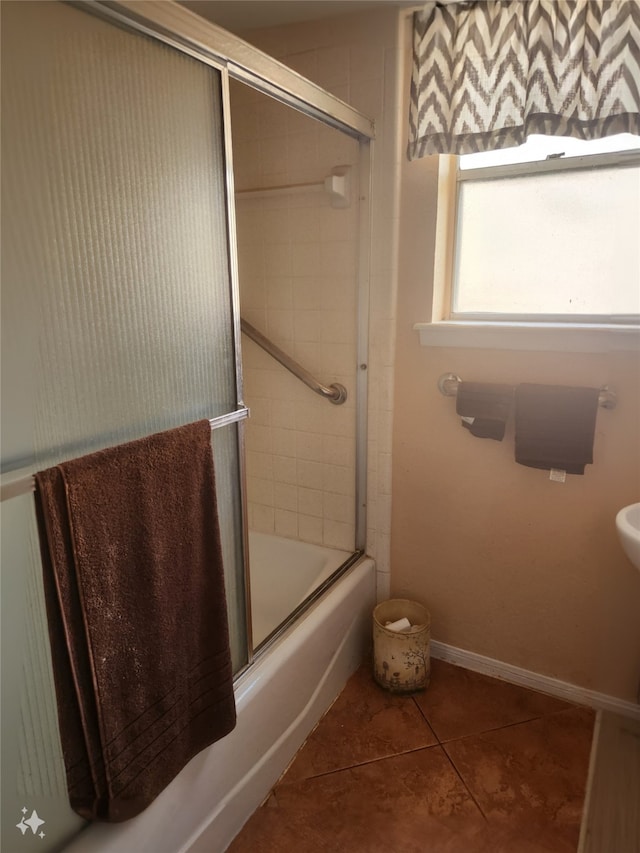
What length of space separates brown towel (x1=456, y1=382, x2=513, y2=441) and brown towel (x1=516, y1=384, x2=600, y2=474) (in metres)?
0.04

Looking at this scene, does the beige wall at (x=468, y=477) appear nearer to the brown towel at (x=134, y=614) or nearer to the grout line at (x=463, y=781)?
the grout line at (x=463, y=781)

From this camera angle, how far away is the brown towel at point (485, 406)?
1755 mm

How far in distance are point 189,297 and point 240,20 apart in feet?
3.83

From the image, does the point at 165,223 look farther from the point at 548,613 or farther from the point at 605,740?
the point at 605,740

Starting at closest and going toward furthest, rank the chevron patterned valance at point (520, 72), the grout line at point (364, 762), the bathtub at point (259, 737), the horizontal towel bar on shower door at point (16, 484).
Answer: the horizontal towel bar on shower door at point (16, 484) → the bathtub at point (259, 737) → the chevron patterned valance at point (520, 72) → the grout line at point (364, 762)

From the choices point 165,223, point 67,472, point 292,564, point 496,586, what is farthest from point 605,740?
point 165,223

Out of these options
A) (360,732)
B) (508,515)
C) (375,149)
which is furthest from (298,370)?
(360,732)

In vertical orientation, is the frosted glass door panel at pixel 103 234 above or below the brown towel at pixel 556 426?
above

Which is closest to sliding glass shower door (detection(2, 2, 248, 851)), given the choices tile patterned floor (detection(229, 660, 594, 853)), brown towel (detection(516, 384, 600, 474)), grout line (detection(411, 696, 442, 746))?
tile patterned floor (detection(229, 660, 594, 853))

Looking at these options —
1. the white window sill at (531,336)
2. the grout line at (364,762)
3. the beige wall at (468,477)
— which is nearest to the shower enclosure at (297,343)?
the beige wall at (468,477)

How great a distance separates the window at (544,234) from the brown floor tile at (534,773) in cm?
128

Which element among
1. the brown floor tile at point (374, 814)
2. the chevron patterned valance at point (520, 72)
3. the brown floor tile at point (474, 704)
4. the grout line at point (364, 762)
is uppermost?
the chevron patterned valance at point (520, 72)

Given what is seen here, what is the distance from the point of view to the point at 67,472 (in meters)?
0.95

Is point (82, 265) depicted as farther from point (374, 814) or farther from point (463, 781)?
point (463, 781)
